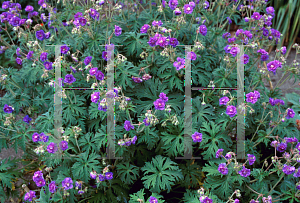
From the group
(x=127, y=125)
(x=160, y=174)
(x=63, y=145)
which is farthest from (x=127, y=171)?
(x=63, y=145)

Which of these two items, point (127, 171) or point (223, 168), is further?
point (127, 171)

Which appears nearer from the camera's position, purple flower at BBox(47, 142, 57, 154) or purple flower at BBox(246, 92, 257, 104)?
purple flower at BBox(47, 142, 57, 154)

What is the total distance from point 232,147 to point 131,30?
5.16 feet

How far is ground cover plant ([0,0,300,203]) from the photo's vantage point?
2.60 meters

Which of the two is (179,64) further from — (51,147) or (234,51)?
(51,147)

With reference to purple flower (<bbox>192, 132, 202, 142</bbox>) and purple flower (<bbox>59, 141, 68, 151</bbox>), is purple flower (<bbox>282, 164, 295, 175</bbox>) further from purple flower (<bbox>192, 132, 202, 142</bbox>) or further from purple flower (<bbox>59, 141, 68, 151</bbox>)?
purple flower (<bbox>59, 141, 68, 151</bbox>)

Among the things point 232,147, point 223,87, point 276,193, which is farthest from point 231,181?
point 223,87

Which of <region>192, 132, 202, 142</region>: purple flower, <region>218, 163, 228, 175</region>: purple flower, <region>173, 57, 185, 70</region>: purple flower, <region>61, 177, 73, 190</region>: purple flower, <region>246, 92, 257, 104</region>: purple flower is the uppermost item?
<region>173, 57, 185, 70</region>: purple flower

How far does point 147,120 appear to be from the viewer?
242 cm

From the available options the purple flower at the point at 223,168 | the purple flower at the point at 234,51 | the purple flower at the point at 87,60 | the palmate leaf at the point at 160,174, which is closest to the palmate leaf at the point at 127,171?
the palmate leaf at the point at 160,174

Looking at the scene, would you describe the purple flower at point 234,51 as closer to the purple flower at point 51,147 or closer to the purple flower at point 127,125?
the purple flower at point 127,125

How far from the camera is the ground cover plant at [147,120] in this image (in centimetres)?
260

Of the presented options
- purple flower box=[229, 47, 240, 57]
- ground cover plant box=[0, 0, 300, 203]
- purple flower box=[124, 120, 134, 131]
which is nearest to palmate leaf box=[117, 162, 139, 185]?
ground cover plant box=[0, 0, 300, 203]

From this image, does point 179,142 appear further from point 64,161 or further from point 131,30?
point 131,30
